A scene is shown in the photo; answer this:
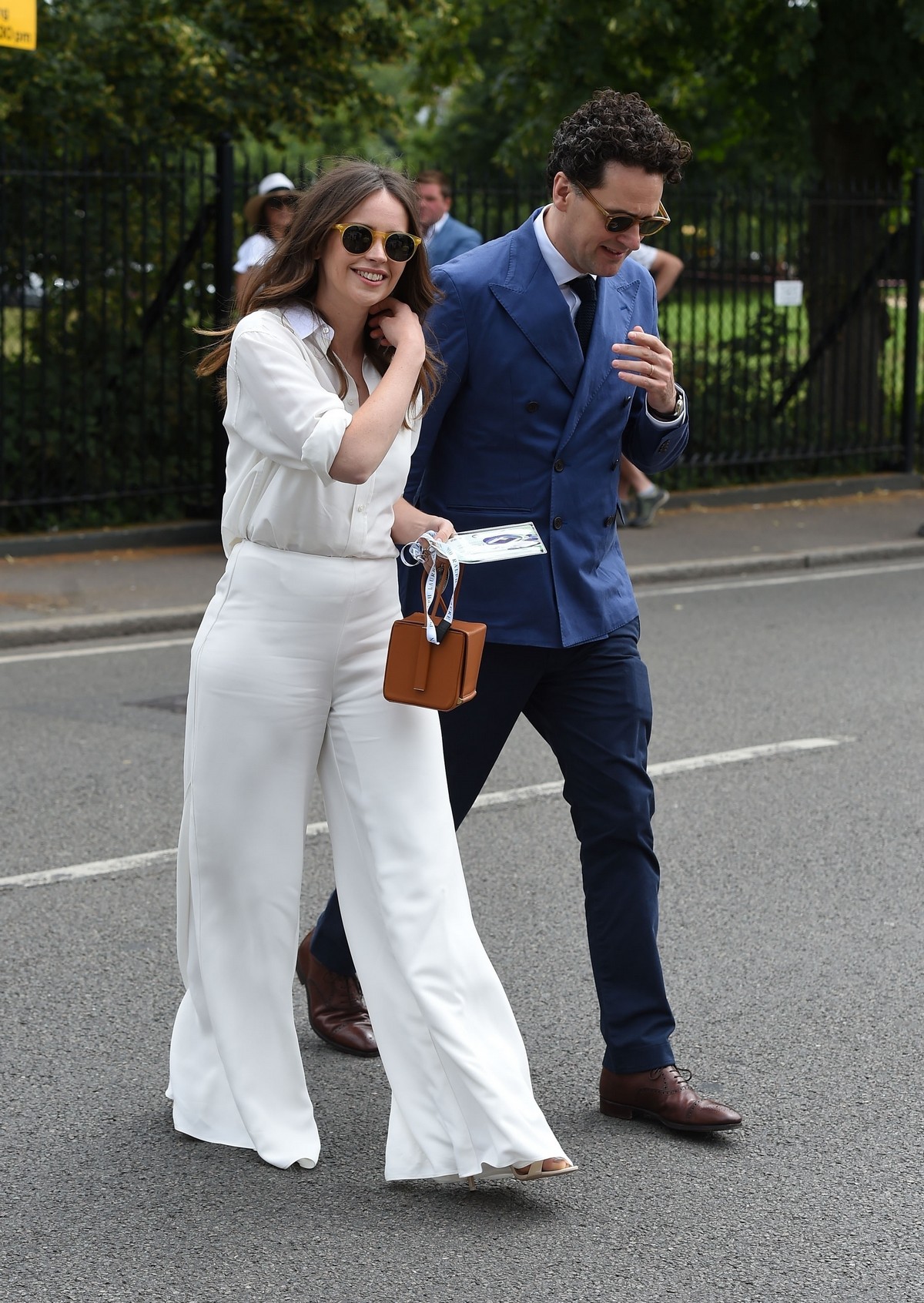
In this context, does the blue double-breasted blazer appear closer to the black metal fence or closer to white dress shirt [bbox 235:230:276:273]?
white dress shirt [bbox 235:230:276:273]

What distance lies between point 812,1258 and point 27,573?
28.5 feet

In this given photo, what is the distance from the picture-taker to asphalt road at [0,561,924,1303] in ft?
10.3

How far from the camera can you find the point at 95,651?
9.26 m

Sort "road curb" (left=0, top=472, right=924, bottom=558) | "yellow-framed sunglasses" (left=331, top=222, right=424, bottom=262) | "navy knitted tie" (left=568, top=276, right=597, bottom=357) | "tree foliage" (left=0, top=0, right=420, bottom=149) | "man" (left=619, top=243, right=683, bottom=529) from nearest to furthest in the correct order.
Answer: "yellow-framed sunglasses" (left=331, top=222, right=424, bottom=262) → "navy knitted tie" (left=568, top=276, right=597, bottom=357) → "road curb" (left=0, top=472, right=924, bottom=558) → "man" (left=619, top=243, right=683, bottom=529) → "tree foliage" (left=0, top=0, right=420, bottom=149)

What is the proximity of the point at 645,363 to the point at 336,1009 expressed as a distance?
1.64m

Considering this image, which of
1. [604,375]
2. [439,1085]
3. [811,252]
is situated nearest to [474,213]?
[811,252]

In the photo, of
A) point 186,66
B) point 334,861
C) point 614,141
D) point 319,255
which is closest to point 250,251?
point 186,66

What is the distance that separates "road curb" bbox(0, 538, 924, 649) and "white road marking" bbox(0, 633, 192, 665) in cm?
22

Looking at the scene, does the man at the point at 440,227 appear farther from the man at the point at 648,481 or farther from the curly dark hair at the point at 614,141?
the curly dark hair at the point at 614,141

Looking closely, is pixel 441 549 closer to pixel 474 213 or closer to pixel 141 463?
pixel 141 463

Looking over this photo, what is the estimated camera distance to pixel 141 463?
1228cm

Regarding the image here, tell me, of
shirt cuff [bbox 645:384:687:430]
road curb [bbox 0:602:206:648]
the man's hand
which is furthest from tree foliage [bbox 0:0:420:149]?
the man's hand

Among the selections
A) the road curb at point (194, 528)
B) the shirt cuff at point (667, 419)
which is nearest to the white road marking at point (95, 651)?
the road curb at point (194, 528)

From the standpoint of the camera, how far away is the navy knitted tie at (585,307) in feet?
12.4
